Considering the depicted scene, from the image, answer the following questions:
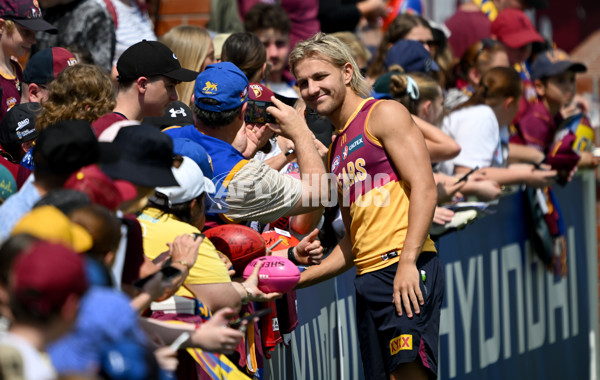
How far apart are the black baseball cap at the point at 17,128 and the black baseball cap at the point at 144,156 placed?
155 cm

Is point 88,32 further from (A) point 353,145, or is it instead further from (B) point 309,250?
(B) point 309,250

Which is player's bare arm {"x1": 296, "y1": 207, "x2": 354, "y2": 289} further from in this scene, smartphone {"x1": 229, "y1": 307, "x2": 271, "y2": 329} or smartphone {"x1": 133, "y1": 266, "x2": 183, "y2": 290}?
smartphone {"x1": 133, "y1": 266, "x2": 183, "y2": 290}

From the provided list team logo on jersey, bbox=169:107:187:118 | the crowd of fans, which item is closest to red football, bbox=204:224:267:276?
the crowd of fans

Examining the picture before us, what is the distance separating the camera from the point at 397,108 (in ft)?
15.0

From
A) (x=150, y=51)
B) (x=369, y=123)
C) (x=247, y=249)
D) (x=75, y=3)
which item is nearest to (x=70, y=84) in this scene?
(x=150, y=51)

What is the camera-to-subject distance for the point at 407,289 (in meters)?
4.45

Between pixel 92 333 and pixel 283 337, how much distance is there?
262 centimetres

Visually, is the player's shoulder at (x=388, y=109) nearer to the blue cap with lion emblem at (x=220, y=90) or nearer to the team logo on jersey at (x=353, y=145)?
the team logo on jersey at (x=353, y=145)

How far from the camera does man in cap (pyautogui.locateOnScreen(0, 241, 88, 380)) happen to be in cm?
214

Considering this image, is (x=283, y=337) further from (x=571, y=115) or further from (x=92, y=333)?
(x=571, y=115)

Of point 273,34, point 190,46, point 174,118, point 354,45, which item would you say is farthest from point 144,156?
point 354,45

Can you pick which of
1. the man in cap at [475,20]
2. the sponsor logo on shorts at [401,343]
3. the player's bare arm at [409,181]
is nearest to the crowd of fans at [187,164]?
the player's bare arm at [409,181]

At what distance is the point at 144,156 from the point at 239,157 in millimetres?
1322

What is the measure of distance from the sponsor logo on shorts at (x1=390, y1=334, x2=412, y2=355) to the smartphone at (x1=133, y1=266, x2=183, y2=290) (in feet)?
5.16
